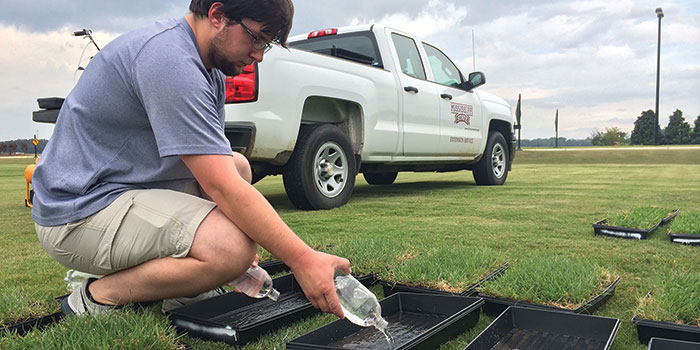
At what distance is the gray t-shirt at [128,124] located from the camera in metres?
1.47

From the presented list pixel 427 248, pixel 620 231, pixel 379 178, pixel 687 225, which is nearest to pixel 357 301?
pixel 427 248

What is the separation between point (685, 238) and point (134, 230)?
3037 millimetres

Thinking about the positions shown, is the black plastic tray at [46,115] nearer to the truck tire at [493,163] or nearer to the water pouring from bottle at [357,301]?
the water pouring from bottle at [357,301]

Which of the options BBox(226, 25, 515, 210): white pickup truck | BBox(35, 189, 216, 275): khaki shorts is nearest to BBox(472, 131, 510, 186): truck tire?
BBox(226, 25, 515, 210): white pickup truck

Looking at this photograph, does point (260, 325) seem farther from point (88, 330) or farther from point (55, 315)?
point (55, 315)

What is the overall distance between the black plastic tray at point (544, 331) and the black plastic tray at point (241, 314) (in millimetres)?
654

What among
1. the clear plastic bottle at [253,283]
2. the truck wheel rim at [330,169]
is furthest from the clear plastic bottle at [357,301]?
the truck wheel rim at [330,169]

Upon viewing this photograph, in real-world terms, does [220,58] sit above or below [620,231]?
above

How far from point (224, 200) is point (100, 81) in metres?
0.59

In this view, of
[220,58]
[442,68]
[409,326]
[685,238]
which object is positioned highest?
[442,68]

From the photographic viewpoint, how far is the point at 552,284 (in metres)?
2.00

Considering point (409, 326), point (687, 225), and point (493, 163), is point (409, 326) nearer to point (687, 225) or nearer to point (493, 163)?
point (687, 225)

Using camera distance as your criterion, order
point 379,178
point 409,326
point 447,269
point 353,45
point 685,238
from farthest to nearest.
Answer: point 379,178, point 353,45, point 685,238, point 447,269, point 409,326

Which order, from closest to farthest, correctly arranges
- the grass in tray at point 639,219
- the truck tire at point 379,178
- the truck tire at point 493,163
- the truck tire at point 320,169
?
the grass in tray at point 639,219
the truck tire at point 320,169
the truck tire at point 493,163
the truck tire at point 379,178
